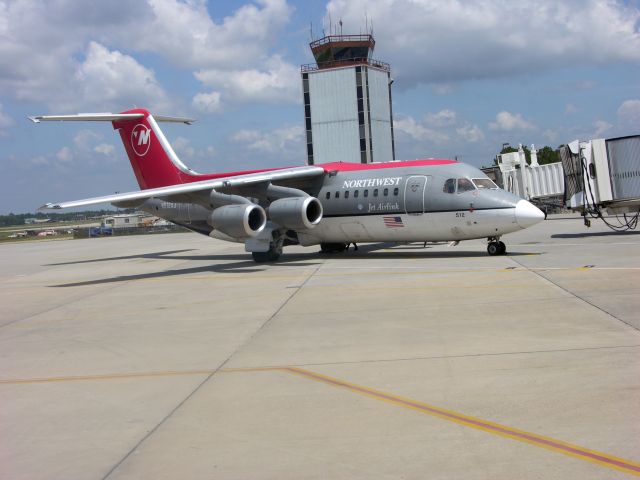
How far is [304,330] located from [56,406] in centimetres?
425

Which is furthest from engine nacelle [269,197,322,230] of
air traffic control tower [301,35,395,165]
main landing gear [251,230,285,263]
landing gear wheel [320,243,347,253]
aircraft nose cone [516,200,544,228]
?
air traffic control tower [301,35,395,165]

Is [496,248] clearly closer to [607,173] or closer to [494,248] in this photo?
[494,248]

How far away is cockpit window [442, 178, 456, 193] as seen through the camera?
19.5 metres

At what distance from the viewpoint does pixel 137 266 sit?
24922 millimetres

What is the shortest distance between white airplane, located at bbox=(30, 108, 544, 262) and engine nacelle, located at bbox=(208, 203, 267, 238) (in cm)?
3

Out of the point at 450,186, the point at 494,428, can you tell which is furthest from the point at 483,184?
the point at 494,428

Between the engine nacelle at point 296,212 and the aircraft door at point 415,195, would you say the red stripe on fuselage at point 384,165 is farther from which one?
the engine nacelle at point 296,212

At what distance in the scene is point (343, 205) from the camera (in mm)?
21875

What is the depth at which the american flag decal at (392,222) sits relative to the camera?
808 inches

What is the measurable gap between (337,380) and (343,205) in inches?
585

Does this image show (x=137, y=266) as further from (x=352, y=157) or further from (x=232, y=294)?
(x=352, y=157)

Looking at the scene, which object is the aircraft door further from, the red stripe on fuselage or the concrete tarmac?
the concrete tarmac

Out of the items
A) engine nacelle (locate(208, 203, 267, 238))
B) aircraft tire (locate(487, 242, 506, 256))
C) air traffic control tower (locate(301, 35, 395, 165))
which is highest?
air traffic control tower (locate(301, 35, 395, 165))

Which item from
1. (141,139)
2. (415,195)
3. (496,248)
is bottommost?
(496,248)
